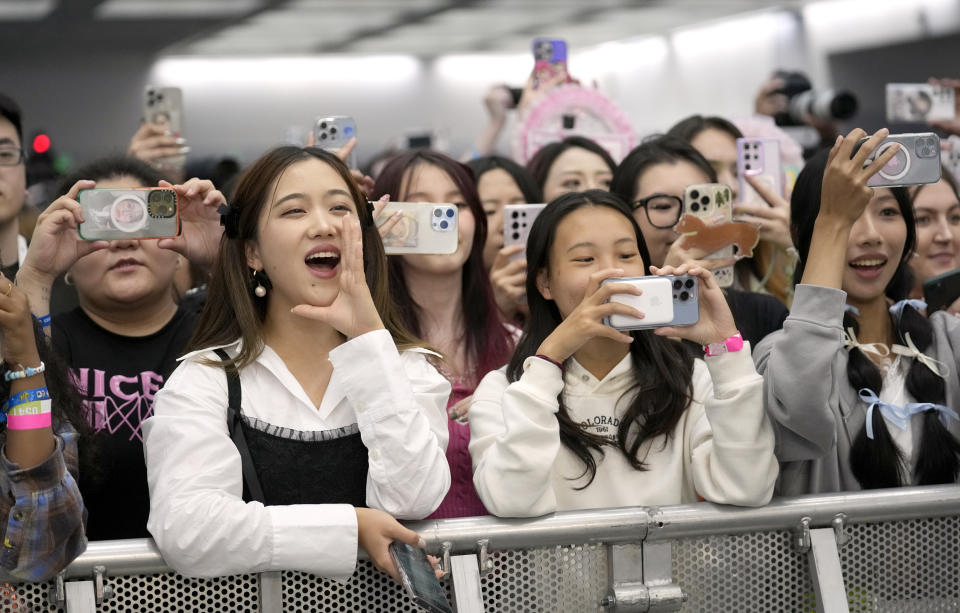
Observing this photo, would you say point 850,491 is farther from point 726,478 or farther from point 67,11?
point 67,11

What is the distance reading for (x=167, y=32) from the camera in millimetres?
9336

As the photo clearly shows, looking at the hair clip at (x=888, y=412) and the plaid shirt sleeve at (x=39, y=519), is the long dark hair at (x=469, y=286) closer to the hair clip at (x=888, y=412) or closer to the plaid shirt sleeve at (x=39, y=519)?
the hair clip at (x=888, y=412)

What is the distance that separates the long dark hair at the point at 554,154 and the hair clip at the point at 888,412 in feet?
4.45

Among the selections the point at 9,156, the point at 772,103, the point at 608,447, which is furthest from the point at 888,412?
the point at 772,103

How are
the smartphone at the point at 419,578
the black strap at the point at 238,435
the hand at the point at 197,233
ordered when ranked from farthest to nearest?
the hand at the point at 197,233 → the black strap at the point at 238,435 → the smartphone at the point at 419,578

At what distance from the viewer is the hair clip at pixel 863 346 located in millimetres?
2125

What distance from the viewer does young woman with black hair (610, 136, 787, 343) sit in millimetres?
2588

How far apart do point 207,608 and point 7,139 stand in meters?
1.41

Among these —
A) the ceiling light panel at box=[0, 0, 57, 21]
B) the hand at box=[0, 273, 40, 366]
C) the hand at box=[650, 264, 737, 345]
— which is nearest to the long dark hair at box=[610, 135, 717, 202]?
the hand at box=[650, 264, 737, 345]

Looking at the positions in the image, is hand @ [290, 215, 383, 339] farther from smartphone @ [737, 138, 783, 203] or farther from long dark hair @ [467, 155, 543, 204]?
smartphone @ [737, 138, 783, 203]

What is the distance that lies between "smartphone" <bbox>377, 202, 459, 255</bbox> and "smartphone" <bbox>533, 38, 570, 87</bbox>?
1356 mm

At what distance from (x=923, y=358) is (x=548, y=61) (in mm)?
1912

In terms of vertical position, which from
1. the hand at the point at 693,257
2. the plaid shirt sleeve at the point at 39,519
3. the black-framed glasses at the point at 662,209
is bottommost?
the plaid shirt sleeve at the point at 39,519

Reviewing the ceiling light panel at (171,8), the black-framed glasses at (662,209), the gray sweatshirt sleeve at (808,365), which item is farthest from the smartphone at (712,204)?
the ceiling light panel at (171,8)
